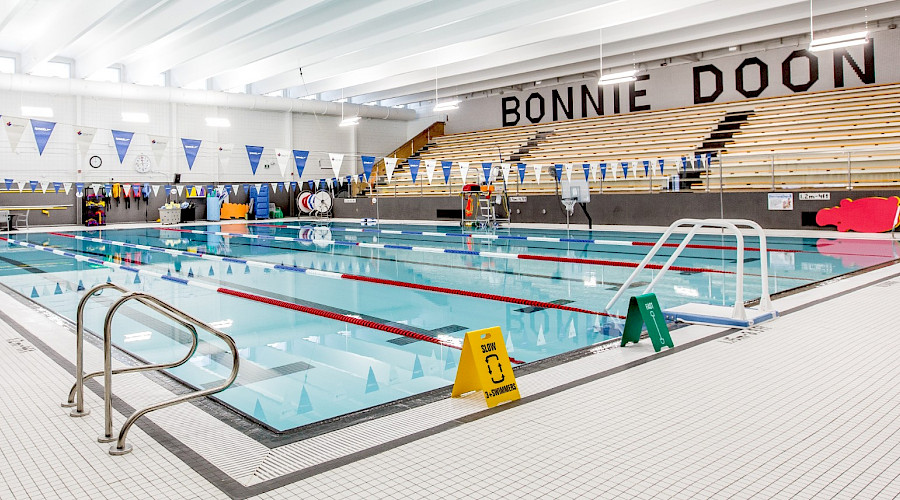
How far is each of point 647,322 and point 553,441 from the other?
1465 millimetres

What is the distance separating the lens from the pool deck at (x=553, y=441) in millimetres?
1938

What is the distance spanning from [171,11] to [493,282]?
32.9 feet

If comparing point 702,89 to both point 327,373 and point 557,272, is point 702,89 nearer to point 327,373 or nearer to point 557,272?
point 557,272

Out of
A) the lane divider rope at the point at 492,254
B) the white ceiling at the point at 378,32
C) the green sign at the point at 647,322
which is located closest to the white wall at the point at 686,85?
the white ceiling at the point at 378,32

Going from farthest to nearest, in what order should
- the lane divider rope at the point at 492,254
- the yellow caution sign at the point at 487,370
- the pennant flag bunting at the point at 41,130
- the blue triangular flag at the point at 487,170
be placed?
the blue triangular flag at the point at 487,170
the pennant flag bunting at the point at 41,130
the lane divider rope at the point at 492,254
the yellow caution sign at the point at 487,370

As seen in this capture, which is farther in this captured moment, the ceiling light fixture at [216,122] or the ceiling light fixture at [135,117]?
the ceiling light fixture at [216,122]

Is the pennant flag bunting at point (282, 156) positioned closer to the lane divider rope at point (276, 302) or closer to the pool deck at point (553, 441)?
the lane divider rope at point (276, 302)

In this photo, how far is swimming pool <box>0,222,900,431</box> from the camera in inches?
132

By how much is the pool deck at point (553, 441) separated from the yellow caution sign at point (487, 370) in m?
0.06

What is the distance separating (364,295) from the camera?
19.8 ft

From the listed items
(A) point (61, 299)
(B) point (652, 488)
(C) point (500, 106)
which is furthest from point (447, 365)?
(C) point (500, 106)

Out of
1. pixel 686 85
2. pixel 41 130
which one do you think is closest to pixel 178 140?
pixel 41 130

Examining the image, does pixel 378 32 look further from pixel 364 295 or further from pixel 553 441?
pixel 553 441

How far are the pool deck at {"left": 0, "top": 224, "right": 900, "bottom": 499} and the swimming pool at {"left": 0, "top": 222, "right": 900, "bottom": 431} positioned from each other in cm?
42
